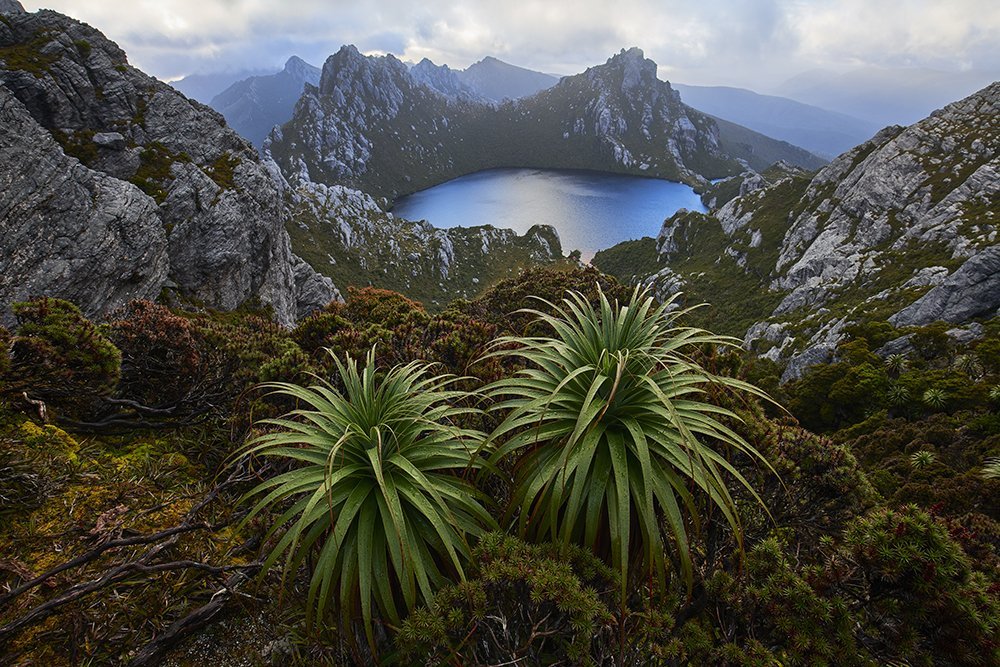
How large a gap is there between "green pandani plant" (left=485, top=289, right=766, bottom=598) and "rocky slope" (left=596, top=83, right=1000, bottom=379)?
48.2 metres

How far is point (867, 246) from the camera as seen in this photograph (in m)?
72.9

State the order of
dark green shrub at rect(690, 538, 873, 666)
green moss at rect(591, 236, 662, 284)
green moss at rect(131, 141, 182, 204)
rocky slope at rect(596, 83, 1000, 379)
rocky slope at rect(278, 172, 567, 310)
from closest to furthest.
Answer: dark green shrub at rect(690, 538, 873, 666) → green moss at rect(131, 141, 182, 204) → rocky slope at rect(596, 83, 1000, 379) → rocky slope at rect(278, 172, 567, 310) → green moss at rect(591, 236, 662, 284)

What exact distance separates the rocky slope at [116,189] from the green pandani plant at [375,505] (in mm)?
16486

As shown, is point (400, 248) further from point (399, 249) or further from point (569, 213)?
point (569, 213)

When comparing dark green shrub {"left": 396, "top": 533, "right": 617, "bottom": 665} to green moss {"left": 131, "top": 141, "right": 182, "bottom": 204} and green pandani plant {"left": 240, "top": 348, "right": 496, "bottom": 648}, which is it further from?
green moss {"left": 131, "top": 141, "right": 182, "bottom": 204}

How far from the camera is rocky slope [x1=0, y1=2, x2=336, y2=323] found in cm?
1806

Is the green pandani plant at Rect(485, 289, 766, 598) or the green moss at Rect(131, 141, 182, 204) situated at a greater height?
the green moss at Rect(131, 141, 182, 204)

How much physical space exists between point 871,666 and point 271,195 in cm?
3740

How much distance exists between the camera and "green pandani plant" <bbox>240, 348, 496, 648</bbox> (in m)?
2.60

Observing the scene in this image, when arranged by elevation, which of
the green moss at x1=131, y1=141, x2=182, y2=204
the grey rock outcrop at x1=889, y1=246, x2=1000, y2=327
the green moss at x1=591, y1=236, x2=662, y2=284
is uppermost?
the green moss at x1=131, y1=141, x2=182, y2=204

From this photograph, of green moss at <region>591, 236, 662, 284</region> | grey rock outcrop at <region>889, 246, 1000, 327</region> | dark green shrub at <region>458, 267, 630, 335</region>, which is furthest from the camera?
green moss at <region>591, 236, 662, 284</region>

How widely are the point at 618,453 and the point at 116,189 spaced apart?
1136 inches

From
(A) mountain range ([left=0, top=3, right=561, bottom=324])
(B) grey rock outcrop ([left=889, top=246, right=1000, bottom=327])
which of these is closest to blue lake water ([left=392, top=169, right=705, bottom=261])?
(B) grey rock outcrop ([left=889, top=246, right=1000, bottom=327])

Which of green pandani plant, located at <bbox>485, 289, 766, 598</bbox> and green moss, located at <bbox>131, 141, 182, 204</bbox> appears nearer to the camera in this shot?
green pandani plant, located at <bbox>485, 289, 766, 598</bbox>
